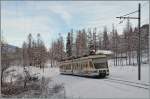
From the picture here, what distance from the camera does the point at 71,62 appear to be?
48.0 m

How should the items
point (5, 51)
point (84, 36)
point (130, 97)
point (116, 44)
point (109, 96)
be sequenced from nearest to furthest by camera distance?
point (130, 97)
point (109, 96)
point (5, 51)
point (116, 44)
point (84, 36)

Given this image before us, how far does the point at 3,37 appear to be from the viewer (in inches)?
1908

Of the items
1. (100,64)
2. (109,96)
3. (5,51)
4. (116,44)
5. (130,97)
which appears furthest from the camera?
(116,44)

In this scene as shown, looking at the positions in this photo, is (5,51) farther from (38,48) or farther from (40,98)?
(38,48)

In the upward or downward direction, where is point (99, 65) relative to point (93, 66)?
upward

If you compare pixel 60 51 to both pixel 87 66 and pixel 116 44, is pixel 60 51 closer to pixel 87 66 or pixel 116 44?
pixel 116 44

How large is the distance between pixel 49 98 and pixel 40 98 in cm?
61

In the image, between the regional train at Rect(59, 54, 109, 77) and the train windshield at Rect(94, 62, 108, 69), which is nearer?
the regional train at Rect(59, 54, 109, 77)

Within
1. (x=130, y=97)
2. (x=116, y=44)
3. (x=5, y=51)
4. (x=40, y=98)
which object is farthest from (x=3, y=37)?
(x=116, y=44)

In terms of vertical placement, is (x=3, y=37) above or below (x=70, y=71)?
above

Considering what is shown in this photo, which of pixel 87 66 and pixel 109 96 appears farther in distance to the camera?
pixel 87 66

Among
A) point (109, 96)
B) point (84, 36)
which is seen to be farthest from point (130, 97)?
point (84, 36)

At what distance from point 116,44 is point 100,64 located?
55600mm

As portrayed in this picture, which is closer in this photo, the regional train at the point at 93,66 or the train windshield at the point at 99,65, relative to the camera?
the regional train at the point at 93,66
